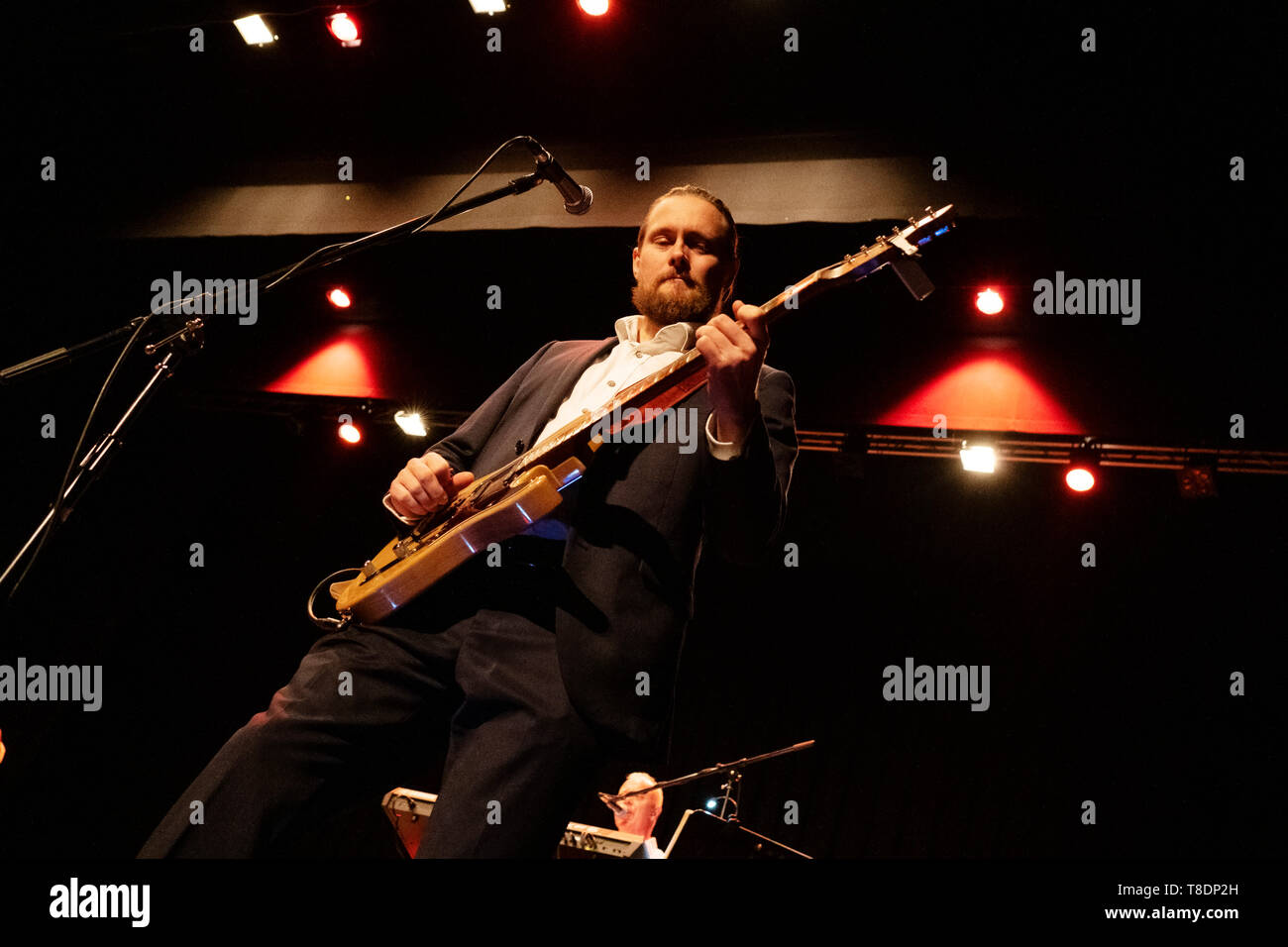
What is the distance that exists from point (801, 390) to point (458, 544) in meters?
3.23

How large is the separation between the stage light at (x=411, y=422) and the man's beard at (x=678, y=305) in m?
3.22

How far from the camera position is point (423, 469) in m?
1.99

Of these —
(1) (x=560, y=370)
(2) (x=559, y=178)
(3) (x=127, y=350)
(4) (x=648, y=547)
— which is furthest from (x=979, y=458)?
(3) (x=127, y=350)

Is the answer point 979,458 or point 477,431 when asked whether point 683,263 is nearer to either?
point 477,431

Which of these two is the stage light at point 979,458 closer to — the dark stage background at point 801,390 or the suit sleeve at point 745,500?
the dark stage background at point 801,390

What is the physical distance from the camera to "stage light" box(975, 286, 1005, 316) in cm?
442

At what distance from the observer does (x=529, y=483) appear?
1.91 meters

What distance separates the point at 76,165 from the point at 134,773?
428 centimetres

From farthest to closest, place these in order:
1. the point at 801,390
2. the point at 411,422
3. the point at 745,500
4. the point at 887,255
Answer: the point at 411,422 → the point at 801,390 → the point at 887,255 → the point at 745,500

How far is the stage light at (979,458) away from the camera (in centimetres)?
443

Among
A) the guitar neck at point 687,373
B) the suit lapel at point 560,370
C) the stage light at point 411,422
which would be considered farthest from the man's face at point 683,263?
the stage light at point 411,422

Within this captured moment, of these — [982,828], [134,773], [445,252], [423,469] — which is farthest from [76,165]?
[982,828]

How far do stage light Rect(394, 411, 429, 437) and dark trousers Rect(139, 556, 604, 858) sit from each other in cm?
358
